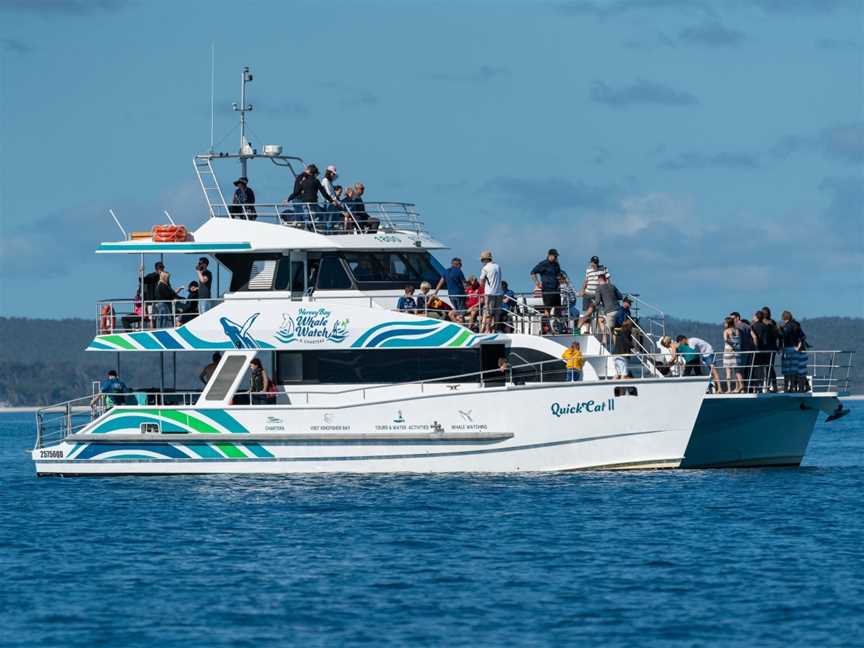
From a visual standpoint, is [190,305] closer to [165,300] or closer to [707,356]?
[165,300]

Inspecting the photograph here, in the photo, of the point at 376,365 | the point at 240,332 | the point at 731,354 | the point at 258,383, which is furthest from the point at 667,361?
the point at 240,332

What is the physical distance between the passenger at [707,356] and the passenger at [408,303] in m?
5.19

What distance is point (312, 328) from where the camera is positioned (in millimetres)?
32188

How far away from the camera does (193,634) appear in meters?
19.4

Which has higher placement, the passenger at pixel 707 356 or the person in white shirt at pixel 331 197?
the person in white shirt at pixel 331 197

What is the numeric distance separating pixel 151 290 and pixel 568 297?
825 cm

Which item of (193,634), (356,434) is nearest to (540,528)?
(356,434)

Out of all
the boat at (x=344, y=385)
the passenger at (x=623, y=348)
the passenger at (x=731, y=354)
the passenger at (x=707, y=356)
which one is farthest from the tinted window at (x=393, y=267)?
the passenger at (x=731, y=354)

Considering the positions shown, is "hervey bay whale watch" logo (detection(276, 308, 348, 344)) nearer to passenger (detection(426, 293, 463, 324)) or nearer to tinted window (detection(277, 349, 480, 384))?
tinted window (detection(277, 349, 480, 384))

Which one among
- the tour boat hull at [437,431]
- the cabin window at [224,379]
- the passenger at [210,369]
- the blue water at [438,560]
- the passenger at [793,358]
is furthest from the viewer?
the passenger at [210,369]

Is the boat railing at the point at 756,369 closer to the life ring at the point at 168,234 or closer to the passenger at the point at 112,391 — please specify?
the life ring at the point at 168,234

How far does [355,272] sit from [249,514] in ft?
21.7

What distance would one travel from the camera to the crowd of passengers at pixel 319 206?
33.4 meters

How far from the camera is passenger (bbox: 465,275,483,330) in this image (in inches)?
1262
